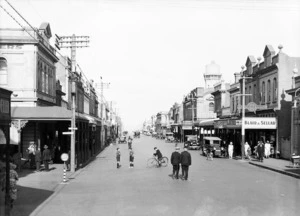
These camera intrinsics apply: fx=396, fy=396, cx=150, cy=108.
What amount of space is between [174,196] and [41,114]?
13.9m

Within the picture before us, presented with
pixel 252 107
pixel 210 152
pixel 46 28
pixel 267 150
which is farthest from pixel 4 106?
pixel 252 107

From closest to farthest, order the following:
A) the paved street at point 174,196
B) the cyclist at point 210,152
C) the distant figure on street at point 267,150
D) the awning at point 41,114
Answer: the paved street at point 174,196
the awning at point 41,114
the cyclist at point 210,152
the distant figure on street at point 267,150

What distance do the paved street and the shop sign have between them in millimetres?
15226

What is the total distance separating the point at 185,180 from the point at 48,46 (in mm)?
20010

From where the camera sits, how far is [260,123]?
119 ft

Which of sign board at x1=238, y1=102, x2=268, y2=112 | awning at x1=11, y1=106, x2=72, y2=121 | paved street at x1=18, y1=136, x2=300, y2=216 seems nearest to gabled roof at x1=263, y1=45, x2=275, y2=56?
sign board at x1=238, y1=102, x2=268, y2=112

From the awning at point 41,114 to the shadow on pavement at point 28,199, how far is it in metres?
8.70

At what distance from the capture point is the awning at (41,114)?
25.0 metres

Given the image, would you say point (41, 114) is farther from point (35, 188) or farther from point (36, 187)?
point (35, 188)

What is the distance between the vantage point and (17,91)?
29750mm

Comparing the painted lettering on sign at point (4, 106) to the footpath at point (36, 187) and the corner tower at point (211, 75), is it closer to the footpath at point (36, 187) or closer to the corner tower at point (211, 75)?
the footpath at point (36, 187)

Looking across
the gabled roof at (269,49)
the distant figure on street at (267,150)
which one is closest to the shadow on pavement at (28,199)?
the distant figure on street at (267,150)

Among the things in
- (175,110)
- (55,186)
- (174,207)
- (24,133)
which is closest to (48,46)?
(24,133)

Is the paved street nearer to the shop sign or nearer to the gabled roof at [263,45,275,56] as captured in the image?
the shop sign
